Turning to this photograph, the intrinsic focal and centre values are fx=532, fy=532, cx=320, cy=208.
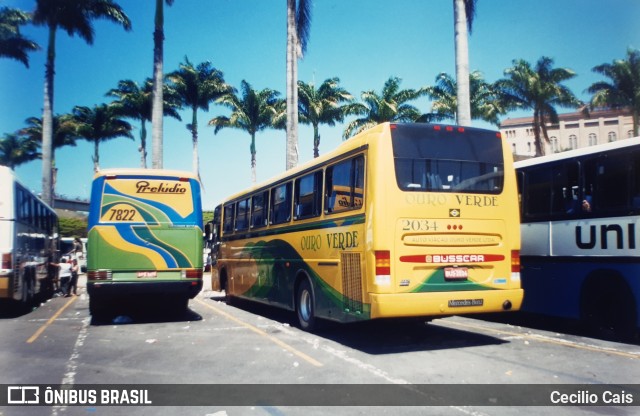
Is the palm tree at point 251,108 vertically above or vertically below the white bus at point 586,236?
above

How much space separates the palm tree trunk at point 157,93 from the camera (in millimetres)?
23578

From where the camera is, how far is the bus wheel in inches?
405

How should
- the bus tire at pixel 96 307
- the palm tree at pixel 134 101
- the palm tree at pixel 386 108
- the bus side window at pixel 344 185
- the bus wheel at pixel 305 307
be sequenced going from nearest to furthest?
the bus side window at pixel 344 185 < the bus wheel at pixel 305 307 < the bus tire at pixel 96 307 < the palm tree at pixel 386 108 < the palm tree at pixel 134 101

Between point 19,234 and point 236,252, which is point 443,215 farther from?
point 19,234

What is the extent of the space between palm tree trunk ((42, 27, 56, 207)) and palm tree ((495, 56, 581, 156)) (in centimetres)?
3289

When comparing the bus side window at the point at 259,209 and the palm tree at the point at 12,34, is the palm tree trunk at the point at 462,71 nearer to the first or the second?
the bus side window at the point at 259,209

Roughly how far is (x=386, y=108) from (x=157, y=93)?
65.5 ft

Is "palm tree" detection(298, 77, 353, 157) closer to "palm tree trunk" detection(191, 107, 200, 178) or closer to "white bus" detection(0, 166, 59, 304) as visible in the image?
"palm tree trunk" detection(191, 107, 200, 178)

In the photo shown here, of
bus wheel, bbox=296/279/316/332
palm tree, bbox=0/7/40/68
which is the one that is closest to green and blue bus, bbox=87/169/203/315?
bus wheel, bbox=296/279/316/332

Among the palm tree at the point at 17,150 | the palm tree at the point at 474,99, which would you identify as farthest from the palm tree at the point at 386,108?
the palm tree at the point at 17,150

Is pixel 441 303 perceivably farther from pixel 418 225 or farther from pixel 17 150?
pixel 17 150

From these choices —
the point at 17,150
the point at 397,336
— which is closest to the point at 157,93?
the point at 397,336

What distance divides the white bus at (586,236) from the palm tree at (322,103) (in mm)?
33508

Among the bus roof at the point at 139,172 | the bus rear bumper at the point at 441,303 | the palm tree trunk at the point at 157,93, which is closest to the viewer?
the bus rear bumper at the point at 441,303
